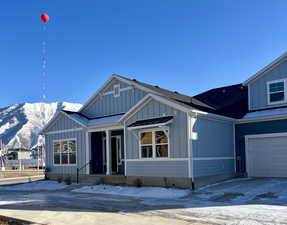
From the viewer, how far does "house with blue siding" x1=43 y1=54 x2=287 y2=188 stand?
48.8ft

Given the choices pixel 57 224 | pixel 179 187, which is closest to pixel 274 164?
pixel 179 187

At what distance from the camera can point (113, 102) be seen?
20469 mm

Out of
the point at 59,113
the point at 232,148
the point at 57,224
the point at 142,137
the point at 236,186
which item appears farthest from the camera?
the point at 59,113

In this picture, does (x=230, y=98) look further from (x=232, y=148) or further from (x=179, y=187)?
(x=179, y=187)

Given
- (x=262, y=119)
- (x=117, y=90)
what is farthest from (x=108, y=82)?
(x=262, y=119)

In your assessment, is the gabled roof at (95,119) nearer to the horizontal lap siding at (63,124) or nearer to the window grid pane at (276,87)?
the horizontal lap siding at (63,124)

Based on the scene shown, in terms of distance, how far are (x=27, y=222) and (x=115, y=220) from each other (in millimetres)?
2336

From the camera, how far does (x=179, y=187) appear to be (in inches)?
571

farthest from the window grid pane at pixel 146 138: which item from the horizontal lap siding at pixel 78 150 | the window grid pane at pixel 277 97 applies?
the window grid pane at pixel 277 97

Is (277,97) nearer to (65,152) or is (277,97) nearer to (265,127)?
(265,127)

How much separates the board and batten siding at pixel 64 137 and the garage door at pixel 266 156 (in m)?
9.42

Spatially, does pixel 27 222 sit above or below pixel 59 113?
below

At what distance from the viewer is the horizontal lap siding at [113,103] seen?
759 inches

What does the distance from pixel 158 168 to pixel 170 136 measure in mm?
1633
